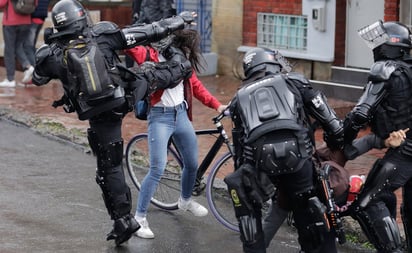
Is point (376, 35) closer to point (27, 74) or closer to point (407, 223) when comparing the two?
point (407, 223)

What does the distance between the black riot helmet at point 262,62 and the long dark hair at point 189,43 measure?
1417 millimetres

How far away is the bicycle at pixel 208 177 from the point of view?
26.4 feet

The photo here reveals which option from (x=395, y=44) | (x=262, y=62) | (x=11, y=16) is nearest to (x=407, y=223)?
(x=395, y=44)

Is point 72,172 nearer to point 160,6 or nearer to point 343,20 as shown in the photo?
point 160,6

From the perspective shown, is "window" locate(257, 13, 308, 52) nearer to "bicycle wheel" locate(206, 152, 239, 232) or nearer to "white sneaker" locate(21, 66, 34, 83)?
"white sneaker" locate(21, 66, 34, 83)

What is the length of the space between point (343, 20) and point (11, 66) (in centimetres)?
498

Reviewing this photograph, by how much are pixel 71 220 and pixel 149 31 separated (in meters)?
1.85

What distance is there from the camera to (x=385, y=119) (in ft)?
22.1

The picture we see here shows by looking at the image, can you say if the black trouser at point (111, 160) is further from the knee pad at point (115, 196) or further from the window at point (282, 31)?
the window at point (282, 31)

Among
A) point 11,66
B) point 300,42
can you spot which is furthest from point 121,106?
point 11,66

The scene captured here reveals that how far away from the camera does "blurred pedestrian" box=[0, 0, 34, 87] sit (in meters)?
14.6

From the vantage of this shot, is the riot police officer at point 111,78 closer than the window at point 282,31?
Yes

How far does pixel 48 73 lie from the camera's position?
726cm

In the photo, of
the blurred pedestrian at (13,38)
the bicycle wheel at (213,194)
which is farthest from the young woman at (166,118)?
the blurred pedestrian at (13,38)
